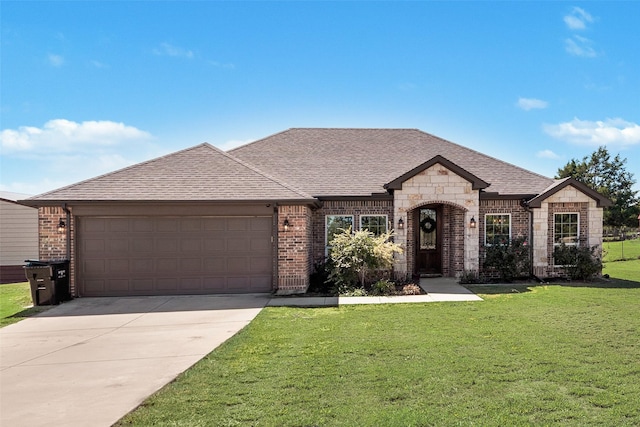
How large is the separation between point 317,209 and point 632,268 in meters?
14.2

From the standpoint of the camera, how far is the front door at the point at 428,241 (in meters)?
13.7

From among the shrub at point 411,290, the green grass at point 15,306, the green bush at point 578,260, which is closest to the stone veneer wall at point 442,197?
the shrub at point 411,290

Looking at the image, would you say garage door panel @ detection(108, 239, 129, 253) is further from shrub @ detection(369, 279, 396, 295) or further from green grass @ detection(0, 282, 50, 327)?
shrub @ detection(369, 279, 396, 295)

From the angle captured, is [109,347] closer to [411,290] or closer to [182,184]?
[182,184]

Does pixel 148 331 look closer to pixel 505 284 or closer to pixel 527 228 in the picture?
pixel 505 284

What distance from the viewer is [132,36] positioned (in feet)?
34.5

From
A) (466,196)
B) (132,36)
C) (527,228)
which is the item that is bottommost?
(527,228)

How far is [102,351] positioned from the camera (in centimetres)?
597

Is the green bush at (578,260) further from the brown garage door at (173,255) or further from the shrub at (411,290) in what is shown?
the brown garage door at (173,255)

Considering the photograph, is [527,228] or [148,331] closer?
[148,331]

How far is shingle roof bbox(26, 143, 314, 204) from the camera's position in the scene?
10.2 m

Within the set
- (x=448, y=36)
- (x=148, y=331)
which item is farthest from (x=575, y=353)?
(x=448, y=36)

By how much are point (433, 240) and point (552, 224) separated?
13.2 feet

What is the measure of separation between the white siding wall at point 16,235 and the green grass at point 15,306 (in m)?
3.80
